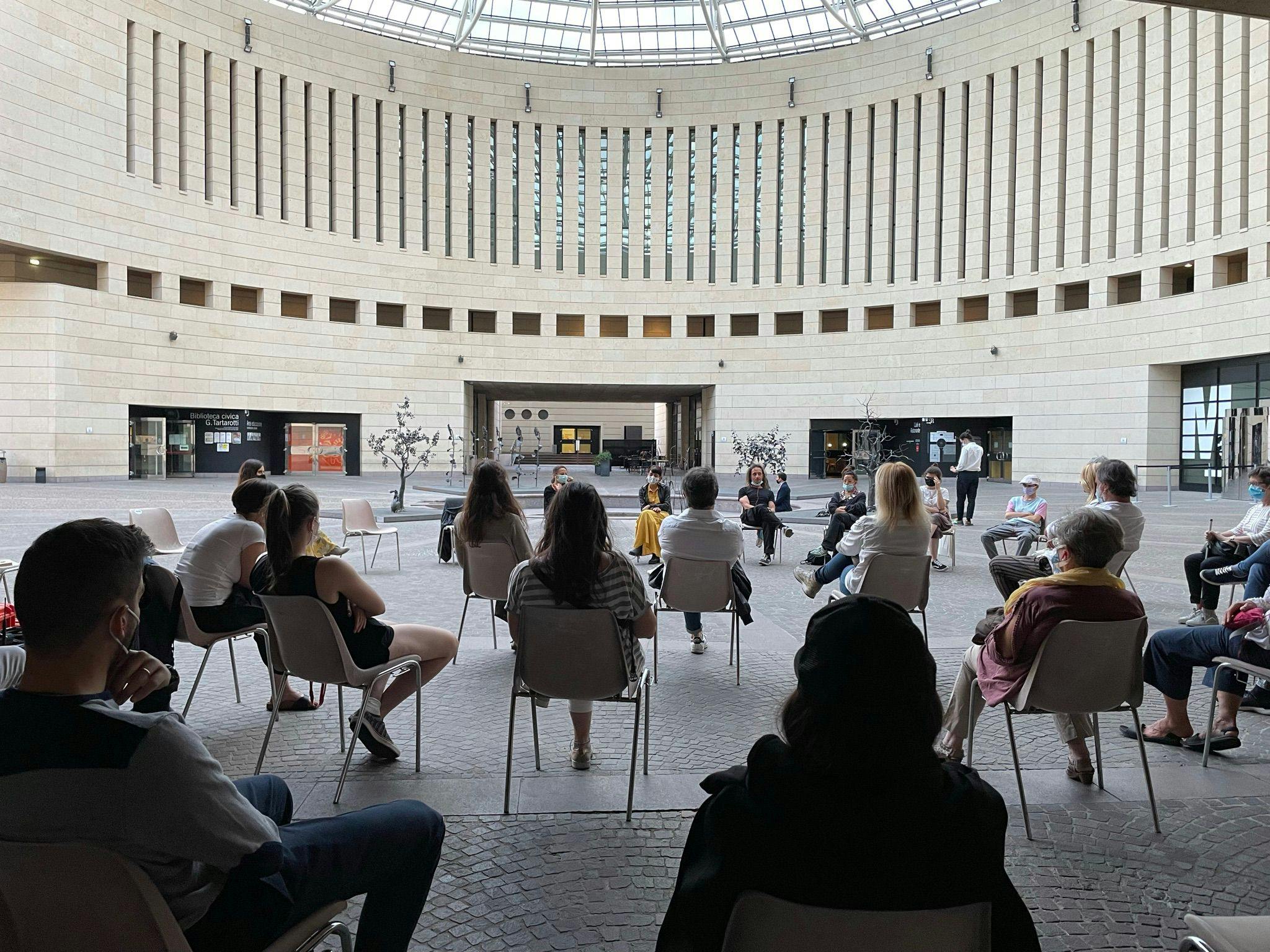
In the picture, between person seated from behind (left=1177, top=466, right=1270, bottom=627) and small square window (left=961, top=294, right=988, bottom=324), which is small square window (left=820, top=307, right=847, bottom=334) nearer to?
small square window (left=961, top=294, right=988, bottom=324)

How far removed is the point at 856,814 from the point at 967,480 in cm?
1593

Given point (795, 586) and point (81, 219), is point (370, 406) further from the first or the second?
point (795, 586)

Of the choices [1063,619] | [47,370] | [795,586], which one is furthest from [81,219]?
[1063,619]

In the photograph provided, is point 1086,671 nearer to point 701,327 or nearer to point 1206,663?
point 1206,663

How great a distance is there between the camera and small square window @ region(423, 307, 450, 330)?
35406 mm

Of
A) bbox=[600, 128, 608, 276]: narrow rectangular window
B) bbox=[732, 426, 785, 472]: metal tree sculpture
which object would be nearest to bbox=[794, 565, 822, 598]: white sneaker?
bbox=[732, 426, 785, 472]: metal tree sculpture

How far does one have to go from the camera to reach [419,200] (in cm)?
3403

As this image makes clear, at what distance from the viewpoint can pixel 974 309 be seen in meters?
31.7

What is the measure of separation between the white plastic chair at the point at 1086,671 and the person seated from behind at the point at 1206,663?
0.75 metres

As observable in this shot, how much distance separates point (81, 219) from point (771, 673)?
2840 cm

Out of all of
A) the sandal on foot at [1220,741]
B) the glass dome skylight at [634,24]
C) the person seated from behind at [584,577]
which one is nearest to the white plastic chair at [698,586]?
the person seated from behind at [584,577]

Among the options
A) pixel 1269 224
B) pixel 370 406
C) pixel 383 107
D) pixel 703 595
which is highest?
pixel 383 107

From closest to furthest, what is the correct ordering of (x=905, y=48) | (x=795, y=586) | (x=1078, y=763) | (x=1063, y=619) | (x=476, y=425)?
(x=1063, y=619)
(x=1078, y=763)
(x=795, y=586)
(x=905, y=48)
(x=476, y=425)

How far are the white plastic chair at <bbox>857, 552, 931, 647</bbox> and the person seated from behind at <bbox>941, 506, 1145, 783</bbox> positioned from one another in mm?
1771
